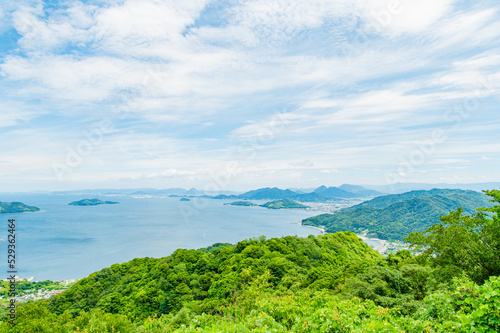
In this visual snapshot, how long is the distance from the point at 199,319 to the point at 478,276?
873 cm

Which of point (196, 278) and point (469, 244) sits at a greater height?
point (469, 244)

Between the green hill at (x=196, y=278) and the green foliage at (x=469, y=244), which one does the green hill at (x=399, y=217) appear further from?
the green foliage at (x=469, y=244)

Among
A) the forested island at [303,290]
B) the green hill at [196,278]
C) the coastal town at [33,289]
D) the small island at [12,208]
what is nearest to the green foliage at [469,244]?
the forested island at [303,290]

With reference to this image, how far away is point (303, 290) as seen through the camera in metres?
14.0

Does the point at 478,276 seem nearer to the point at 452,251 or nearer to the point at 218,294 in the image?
the point at 452,251

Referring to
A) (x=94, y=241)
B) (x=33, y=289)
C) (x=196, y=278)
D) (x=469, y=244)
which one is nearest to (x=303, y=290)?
(x=469, y=244)

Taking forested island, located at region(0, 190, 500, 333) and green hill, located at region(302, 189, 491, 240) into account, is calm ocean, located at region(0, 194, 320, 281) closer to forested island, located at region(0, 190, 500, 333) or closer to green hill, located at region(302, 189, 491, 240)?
green hill, located at region(302, 189, 491, 240)

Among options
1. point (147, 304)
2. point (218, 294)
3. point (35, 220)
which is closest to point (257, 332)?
point (218, 294)

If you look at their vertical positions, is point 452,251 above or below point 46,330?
above

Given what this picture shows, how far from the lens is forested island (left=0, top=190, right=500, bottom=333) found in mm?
5266

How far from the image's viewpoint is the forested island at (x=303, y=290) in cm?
527

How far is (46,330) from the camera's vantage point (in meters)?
10.6

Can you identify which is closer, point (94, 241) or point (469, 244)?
point (469, 244)

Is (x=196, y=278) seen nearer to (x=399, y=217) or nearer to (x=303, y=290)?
(x=303, y=290)
